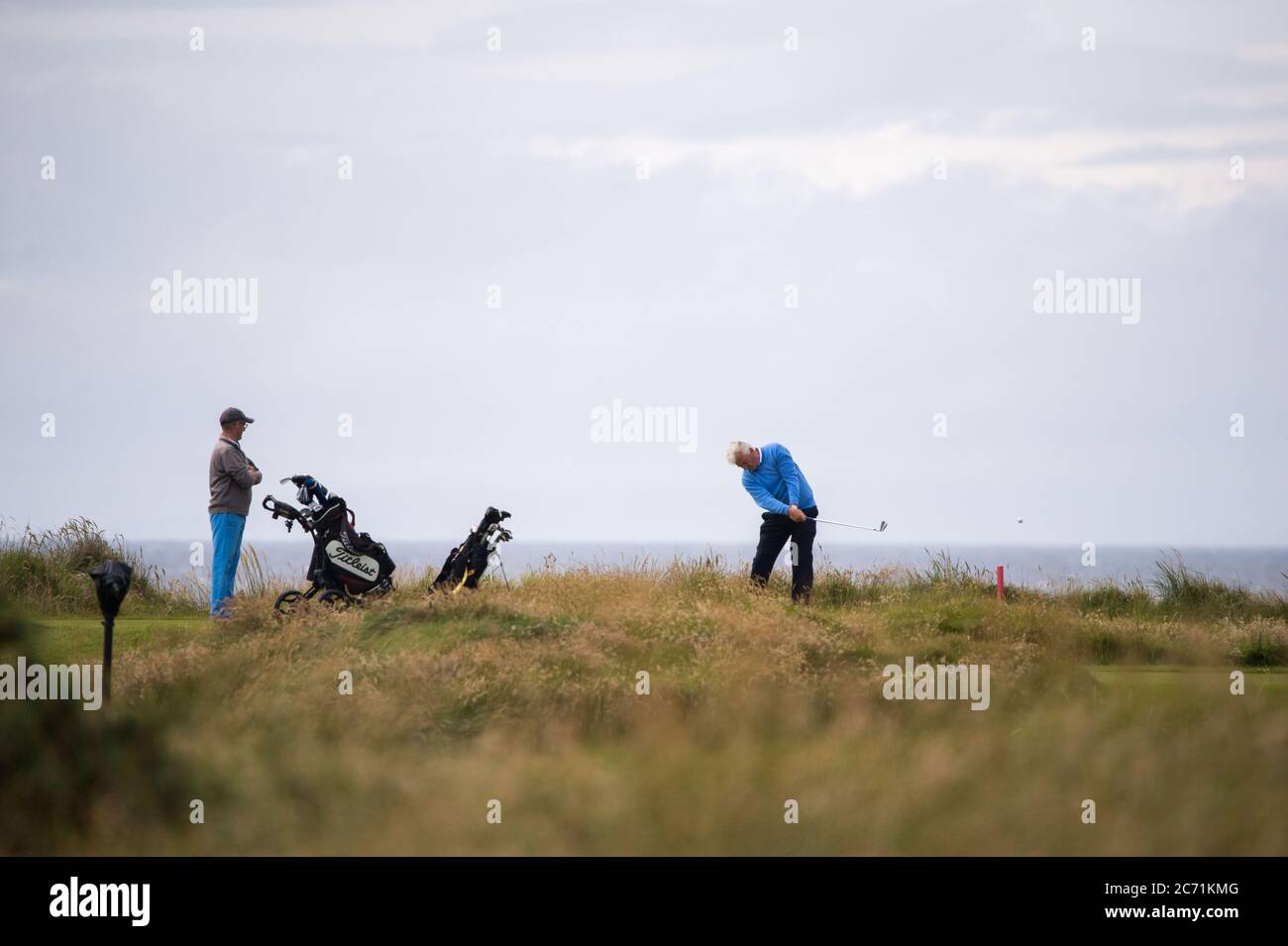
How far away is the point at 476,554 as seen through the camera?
14867 mm

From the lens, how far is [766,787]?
7.88 meters

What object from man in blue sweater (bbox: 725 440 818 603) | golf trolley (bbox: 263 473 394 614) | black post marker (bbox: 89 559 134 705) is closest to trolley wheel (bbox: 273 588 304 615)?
golf trolley (bbox: 263 473 394 614)

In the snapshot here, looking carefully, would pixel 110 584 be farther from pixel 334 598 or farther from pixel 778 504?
pixel 778 504

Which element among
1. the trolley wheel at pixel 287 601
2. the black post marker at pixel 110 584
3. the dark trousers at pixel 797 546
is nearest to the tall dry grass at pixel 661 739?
the trolley wheel at pixel 287 601

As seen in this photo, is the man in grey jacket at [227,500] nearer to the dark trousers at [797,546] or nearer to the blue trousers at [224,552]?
the blue trousers at [224,552]

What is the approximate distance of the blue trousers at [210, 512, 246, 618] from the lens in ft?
49.2

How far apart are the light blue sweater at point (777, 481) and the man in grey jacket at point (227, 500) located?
18.1ft

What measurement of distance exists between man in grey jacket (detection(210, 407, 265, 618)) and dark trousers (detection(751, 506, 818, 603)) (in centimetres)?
563

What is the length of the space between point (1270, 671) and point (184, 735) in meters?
10.9

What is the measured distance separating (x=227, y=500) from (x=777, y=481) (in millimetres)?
6171
